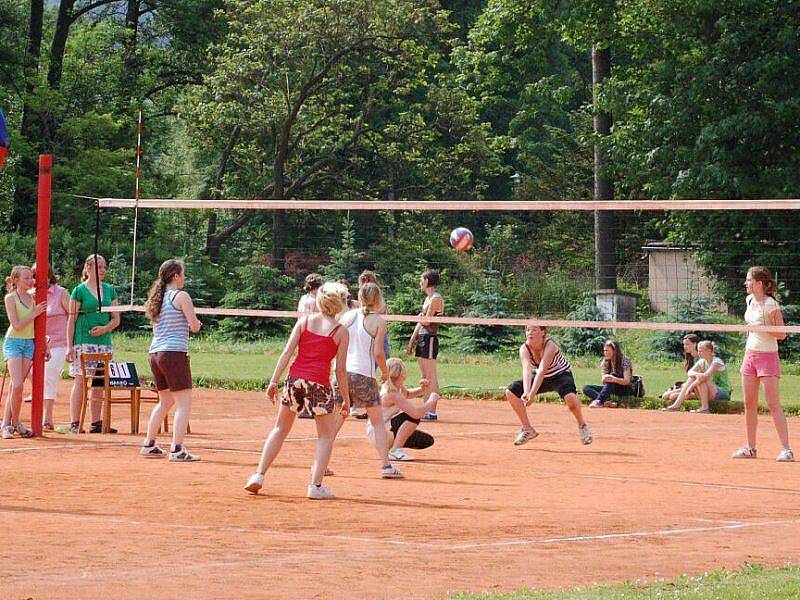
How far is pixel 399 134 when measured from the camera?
45.2 m

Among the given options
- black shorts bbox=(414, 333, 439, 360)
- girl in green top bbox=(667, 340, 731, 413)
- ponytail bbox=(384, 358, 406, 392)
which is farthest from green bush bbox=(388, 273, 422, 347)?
ponytail bbox=(384, 358, 406, 392)

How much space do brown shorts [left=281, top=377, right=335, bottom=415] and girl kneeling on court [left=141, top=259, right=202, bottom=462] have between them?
237 centimetres

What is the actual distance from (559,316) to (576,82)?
52.9ft

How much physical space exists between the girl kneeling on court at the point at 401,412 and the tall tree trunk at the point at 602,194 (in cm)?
1804

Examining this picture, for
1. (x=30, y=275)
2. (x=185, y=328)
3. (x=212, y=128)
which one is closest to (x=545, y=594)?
(x=185, y=328)

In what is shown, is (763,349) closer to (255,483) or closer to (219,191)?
(255,483)

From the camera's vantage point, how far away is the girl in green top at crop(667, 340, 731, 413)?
20.2 m

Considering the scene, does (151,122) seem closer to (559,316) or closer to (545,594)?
(559,316)

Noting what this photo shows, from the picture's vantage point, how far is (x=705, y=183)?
32.2 metres

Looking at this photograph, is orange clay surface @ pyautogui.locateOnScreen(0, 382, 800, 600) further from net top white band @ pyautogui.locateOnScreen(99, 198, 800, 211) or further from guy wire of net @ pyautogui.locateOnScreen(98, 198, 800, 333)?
guy wire of net @ pyautogui.locateOnScreen(98, 198, 800, 333)

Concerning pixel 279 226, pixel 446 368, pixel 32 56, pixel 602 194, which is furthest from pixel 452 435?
pixel 32 56

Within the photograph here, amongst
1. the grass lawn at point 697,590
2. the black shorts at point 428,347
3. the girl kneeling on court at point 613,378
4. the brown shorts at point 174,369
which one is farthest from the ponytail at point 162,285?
the girl kneeling on court at point 613,378

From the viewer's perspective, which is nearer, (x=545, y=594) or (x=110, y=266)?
(x=545, y=594)

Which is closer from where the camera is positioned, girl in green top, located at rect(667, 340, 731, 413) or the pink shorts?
the pink shorts
